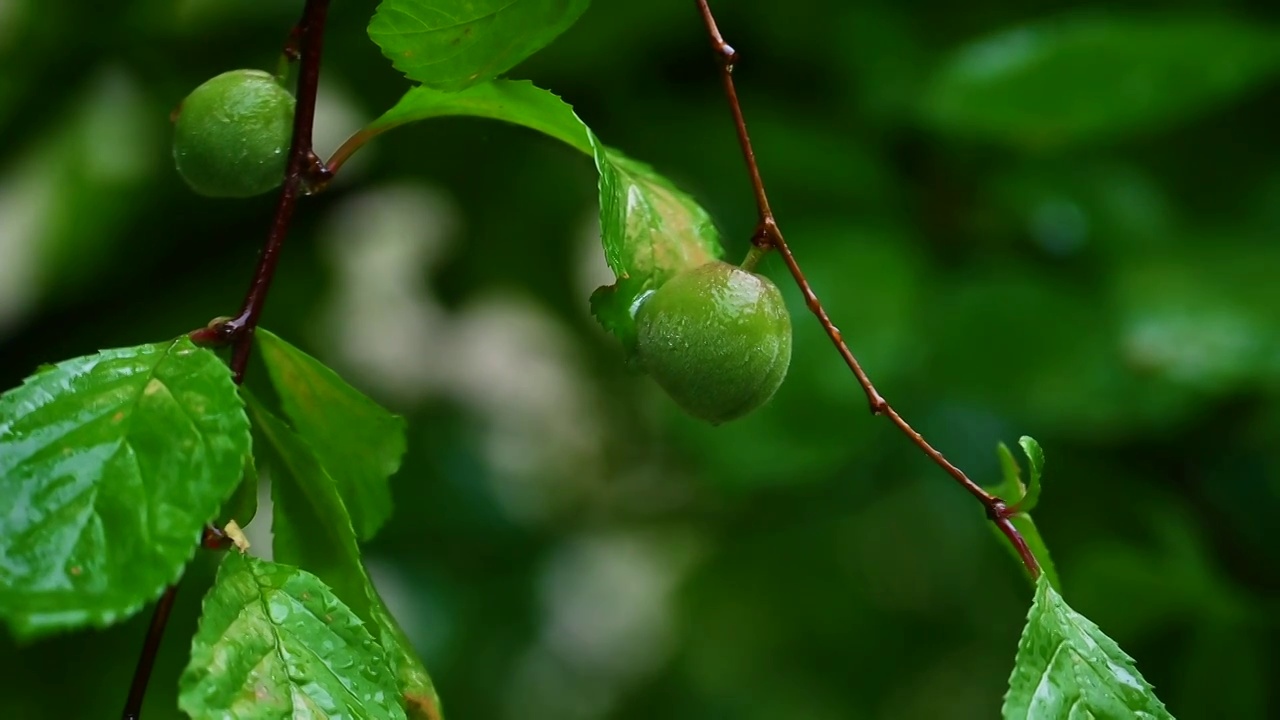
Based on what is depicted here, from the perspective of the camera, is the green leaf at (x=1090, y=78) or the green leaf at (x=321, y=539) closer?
the green leaf at (x=321, y=539)

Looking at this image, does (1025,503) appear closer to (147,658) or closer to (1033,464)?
(1033,464)

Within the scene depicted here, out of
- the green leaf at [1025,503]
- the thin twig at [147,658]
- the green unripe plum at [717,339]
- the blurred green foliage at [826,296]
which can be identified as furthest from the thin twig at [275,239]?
the blurred green foliage at [826,296]

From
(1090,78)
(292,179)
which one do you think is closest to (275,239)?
(292,179)

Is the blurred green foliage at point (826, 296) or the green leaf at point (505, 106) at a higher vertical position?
the green leaf at point (505, 106)

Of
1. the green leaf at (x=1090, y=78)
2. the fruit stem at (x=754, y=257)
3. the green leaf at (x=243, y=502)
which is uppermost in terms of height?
the fruit stem at (x=754, y=257)

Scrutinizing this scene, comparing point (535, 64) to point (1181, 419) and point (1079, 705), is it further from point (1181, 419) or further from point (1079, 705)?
point (1079, 705)

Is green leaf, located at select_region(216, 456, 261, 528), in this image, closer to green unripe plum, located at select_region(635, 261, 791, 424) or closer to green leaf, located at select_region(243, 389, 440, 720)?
green leaf, located at select_region(243, 389, 440, 720)

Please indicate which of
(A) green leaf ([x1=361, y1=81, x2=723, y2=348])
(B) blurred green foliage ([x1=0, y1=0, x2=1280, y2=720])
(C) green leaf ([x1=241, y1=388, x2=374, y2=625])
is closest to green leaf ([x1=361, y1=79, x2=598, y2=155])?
(A) green leaf ([x1=361, y1=81, x2=723, y2=348])

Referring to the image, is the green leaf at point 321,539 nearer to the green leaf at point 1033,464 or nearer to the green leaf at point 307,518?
the green leaf at point 307,518
